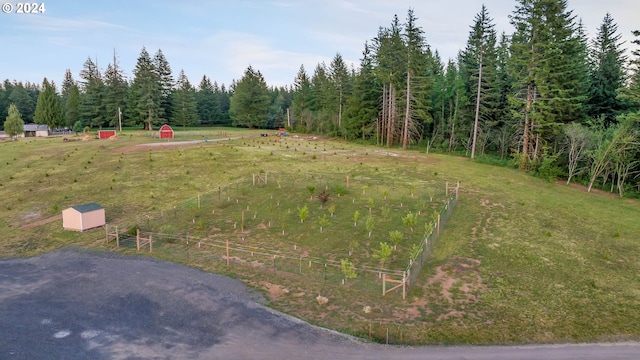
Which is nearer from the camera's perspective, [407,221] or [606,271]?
[606,271]

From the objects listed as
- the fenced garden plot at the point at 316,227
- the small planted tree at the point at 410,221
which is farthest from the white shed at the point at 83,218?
the small planted tree at the point at 410,221

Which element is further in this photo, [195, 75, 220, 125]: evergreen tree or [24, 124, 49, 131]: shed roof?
[195, 75, 220, 125]: evergreen tree

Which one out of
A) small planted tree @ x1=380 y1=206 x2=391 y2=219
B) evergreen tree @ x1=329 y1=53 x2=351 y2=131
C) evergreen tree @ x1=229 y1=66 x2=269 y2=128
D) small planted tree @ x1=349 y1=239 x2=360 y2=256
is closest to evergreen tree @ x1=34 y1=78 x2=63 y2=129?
evergreen tree @ x1=229 y1=66 x2=269 y2=128

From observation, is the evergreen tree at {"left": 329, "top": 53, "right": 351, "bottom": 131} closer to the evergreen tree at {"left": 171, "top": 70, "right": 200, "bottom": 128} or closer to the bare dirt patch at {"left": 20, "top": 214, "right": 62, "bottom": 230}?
the evergreen tree at {"left": 171, "top": 70, "right": 200, "bottom": 128}

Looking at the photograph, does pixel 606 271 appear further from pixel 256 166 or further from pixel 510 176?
pixel 256 166

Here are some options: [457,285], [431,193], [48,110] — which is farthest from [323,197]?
[48,110]

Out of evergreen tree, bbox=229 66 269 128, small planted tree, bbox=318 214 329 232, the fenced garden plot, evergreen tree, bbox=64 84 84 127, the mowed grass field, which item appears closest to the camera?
the mowed grass field

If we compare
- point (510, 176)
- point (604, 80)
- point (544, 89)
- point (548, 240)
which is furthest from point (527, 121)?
point (548, 240)
